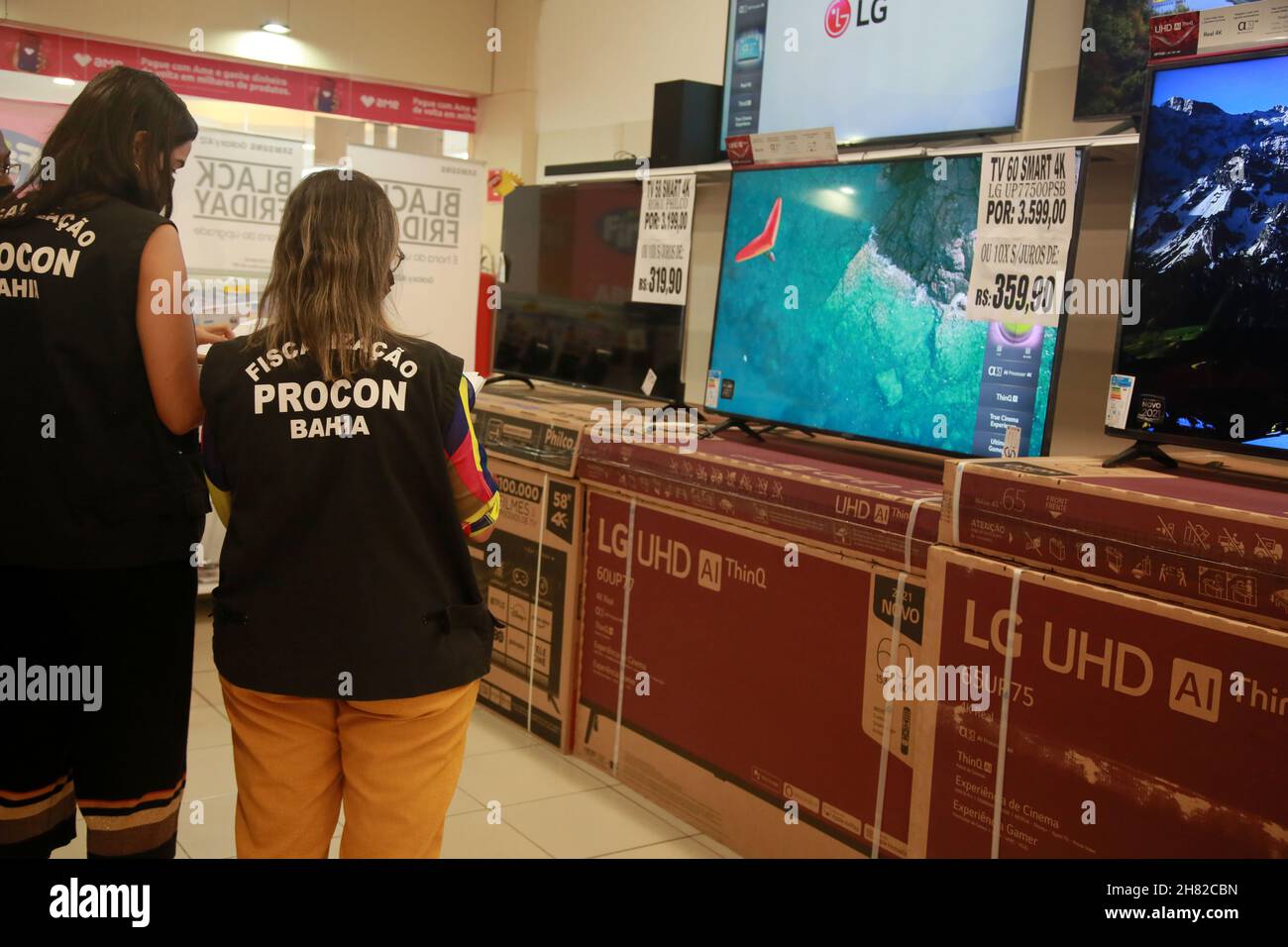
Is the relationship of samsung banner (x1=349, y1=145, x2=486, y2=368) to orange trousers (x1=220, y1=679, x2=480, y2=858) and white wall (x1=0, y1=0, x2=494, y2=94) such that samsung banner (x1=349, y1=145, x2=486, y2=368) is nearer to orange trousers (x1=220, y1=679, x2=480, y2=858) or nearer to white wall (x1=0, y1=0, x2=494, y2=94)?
orange trousers (x1=220, y1=679, x2=480, y2=858)

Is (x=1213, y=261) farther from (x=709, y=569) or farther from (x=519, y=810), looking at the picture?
(x=519, y=810)

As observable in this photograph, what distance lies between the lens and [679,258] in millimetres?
3758

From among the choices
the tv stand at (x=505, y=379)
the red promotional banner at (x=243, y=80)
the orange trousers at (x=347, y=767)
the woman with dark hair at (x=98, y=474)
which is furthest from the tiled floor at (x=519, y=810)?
the red promotional banner at (x=243, y=80)

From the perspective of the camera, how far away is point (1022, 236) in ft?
8.64

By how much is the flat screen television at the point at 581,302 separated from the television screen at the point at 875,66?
550 millimetres

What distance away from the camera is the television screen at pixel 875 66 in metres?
2.98

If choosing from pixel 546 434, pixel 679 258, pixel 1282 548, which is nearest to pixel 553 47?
pixel 679 258

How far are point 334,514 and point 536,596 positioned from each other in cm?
193

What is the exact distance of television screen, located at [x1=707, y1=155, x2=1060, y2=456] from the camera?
2.71m

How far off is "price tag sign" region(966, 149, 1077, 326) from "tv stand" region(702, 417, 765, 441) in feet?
Answer: 2.88

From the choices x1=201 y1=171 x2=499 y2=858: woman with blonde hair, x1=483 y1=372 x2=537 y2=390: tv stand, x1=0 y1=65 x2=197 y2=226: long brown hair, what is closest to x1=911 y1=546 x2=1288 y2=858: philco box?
x1=201 y1=171 x2=499 y2=858: woman with blonde hair

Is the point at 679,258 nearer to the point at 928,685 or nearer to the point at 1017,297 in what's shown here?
the point at 1017,297

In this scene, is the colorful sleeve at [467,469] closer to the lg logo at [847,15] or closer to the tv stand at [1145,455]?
the tv stand at [1145,455]

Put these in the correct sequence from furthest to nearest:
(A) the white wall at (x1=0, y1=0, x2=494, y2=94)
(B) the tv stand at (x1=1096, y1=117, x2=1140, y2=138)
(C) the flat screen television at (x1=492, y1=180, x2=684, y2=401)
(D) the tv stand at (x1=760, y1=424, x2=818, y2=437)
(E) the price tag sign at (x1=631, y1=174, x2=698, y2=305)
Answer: (A) the white wall at (x1=0, y1=0, x2=494, y2=94), (C) the flat screen television at (x1=492, y1=180, x2=684, y2=401), (E) the price tag sign at (x1=631, y1=174, x2=698, y2=305), (D) the tv stand at (x1=760, y1=424, x2=818, y2=437), (B) the tv stand at (x1=1096, y1=117, x2=1140, y2=138)
